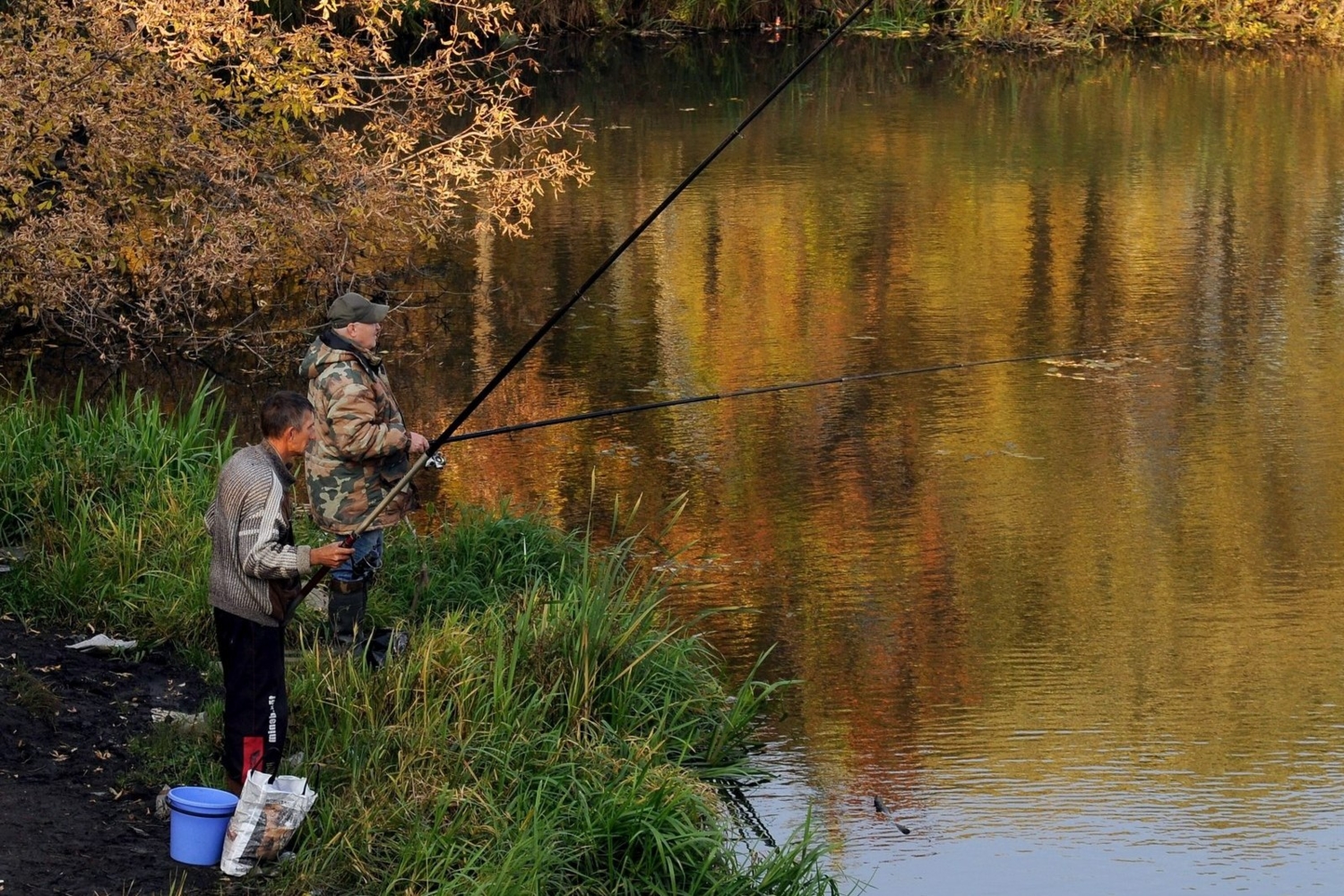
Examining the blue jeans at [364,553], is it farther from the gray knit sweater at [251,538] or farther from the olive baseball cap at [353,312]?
the gray knit sweater at [251,538]

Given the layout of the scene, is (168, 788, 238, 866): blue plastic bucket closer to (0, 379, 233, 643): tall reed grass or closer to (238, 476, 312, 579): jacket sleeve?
(238, 476, 312, 579): jacket sleeve

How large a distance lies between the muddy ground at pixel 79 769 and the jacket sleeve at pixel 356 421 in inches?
38.3

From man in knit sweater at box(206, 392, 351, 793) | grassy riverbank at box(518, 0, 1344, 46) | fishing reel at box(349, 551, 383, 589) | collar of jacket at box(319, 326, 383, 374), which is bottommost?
fishing reel at box(349, 551, 383, 589)

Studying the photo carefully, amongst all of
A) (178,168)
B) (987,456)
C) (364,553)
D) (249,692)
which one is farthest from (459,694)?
(178,168)

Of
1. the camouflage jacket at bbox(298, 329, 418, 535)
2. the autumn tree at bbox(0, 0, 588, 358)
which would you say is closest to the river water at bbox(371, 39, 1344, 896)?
the autumn tree at bbox(0, 0, 588, 358)

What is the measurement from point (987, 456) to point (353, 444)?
425 cm

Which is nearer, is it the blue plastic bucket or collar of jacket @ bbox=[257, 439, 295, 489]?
the blue plastic bucket

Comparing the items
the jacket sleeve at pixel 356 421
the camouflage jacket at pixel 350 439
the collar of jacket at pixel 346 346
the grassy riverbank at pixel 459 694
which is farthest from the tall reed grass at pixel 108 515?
the collar of jacket at pixel 346 346

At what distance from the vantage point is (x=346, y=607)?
21.6 ft

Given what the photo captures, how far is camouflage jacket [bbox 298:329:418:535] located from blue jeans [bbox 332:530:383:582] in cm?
6

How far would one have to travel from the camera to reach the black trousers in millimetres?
5445

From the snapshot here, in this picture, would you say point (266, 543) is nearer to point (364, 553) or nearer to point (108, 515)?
point (364, 553)

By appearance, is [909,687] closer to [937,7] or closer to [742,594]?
[742,594]

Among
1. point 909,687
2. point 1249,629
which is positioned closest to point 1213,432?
point 1249,629
